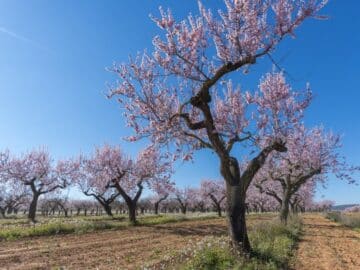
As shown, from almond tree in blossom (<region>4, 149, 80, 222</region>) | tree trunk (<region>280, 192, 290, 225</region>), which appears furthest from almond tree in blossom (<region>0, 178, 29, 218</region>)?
tree trunk (<region>280, 192, 290, 225</region>)

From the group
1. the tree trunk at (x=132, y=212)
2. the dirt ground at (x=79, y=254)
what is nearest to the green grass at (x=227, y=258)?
the dirt ground at (x=79, y=254)

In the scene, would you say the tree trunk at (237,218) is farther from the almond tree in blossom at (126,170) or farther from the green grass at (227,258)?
the almond tree in blossom at (126,170)

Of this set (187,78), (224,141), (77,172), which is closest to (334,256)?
(224,141)

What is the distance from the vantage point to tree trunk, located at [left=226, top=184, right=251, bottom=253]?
14.5 metres

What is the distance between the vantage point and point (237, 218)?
14.9 meters

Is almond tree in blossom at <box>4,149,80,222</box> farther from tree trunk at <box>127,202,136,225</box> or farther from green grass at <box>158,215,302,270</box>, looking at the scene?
green grass at <box>158,215,302,270</box>

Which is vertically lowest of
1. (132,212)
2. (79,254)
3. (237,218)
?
(79,254)

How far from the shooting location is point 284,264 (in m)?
13.8

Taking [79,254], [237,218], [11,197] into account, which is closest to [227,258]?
[237,218]

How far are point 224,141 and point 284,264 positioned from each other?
563cm

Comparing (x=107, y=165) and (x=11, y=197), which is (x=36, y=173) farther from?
(x=11, y=197)

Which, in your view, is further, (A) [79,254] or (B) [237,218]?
(A) [79,254]

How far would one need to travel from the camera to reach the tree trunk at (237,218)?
14508mm

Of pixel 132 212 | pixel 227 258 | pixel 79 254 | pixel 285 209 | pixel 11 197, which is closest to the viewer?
pixel 227 258
